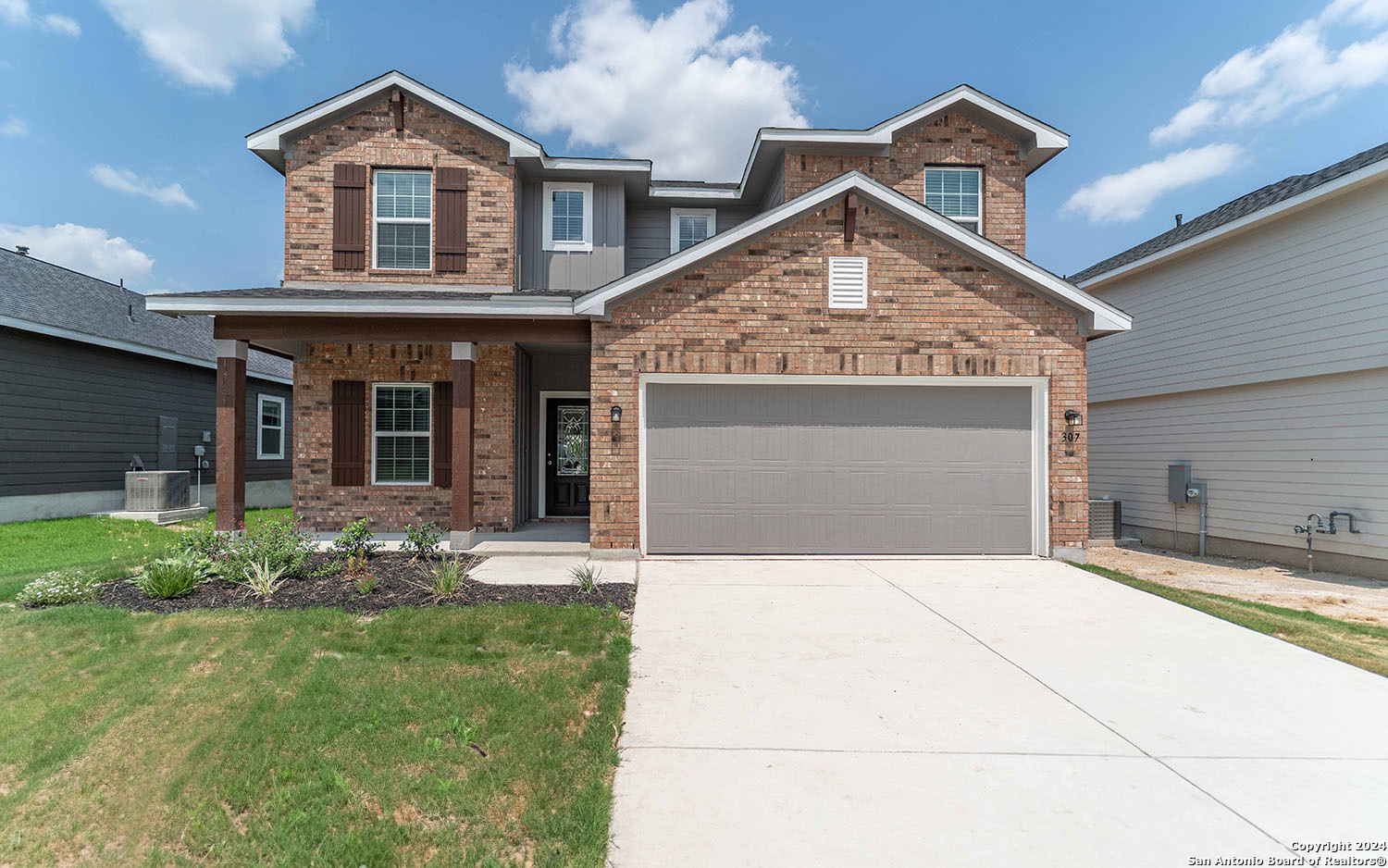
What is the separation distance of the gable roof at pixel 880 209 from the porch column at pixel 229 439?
4.80m

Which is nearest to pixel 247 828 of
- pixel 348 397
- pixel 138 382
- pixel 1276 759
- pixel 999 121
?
pixel 1276 759

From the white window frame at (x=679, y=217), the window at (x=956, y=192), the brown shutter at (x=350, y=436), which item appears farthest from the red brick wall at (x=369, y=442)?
the window at (x=956, y=192)

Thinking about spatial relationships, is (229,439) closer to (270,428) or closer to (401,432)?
(401,432)

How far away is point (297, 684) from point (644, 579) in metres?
3.65

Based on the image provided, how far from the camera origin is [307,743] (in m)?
3.32

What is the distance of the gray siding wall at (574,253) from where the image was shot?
11.1m

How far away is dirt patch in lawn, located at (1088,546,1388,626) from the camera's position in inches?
280

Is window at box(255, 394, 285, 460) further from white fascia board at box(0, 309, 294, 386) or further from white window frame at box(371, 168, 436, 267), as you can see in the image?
white window frame at box(371, 168, 436, 267)

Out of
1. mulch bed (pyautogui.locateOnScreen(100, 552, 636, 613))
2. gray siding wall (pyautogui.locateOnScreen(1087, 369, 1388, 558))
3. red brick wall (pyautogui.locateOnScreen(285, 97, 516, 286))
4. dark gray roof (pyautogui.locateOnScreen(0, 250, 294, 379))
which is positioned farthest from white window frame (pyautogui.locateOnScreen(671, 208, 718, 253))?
gray siding wall (pyautogui.locateOnScreen(1087, 369, 1388, 558))

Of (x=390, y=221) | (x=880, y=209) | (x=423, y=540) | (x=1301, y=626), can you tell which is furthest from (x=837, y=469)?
(x=390, y=221)

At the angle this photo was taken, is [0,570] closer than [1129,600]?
No

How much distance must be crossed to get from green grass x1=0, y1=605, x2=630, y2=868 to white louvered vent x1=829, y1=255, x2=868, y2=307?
5.30 metres

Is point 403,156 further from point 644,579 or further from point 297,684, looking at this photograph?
point 297,684

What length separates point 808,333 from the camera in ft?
27.0
